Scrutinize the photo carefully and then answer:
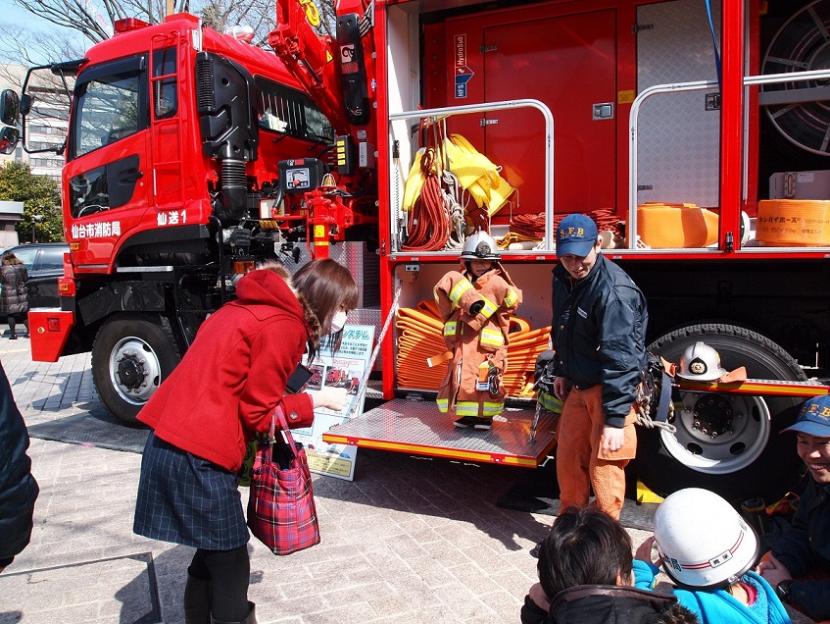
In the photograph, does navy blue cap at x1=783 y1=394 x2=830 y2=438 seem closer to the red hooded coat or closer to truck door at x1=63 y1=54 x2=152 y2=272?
the red hooded coat

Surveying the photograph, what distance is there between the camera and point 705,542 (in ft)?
6.11

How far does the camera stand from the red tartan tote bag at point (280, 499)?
102 inches

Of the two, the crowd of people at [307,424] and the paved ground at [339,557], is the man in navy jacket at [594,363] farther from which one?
the paved ground at [339,557]

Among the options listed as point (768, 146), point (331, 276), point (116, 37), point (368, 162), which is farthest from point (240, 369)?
point (116, 37)

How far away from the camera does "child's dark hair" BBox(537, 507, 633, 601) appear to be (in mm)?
1667

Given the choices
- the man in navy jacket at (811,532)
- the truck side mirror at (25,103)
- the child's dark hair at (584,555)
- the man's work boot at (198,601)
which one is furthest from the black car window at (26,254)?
the child's dark hair at (584,555)

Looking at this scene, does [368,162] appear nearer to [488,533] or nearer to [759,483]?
[488,533]

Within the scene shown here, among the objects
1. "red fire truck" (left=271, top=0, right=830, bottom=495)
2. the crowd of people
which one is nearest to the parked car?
"red fire truck" (left=271, top=0, right=830, bottom=495)

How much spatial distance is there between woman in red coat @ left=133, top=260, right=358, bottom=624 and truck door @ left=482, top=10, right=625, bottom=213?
3.45 metres

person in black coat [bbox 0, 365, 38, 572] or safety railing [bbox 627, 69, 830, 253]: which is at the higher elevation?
safety railing [bbox 627, 69, 830, 253]

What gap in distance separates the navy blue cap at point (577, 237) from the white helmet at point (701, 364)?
1034 mm

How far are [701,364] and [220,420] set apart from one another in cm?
282

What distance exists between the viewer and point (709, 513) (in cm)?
188

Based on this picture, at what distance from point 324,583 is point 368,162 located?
→ 138 inches
